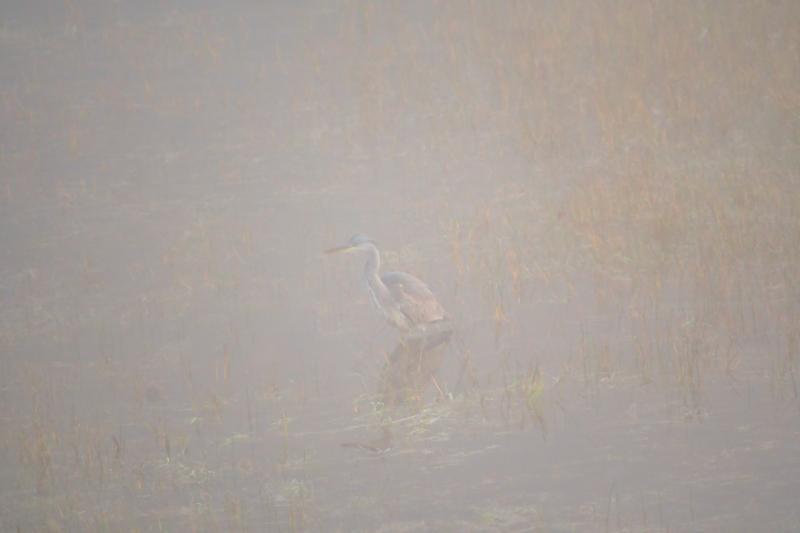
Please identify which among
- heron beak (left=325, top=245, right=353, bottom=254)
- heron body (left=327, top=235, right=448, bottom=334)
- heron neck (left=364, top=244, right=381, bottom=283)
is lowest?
heron body (left=327, top=235, right=448, bottom=334)

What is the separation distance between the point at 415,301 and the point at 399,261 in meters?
1.76

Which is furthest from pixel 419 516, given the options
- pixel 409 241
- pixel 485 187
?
pixel 485 187

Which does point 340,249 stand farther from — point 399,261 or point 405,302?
point 405,302

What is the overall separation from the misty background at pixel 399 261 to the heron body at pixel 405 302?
0.30 metres

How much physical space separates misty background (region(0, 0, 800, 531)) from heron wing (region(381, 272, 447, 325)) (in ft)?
0.99

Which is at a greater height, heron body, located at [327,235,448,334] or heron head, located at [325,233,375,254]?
heron head, located at [325,233,375,254]

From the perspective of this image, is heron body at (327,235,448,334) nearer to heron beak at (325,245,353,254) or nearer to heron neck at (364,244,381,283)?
heron neck at (364,244,381,283)

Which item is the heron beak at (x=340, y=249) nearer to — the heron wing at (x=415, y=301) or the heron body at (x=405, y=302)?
the heron body at (x=405, y=302)

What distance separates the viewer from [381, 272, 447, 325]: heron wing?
8141mm

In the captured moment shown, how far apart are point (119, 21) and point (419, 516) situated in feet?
42.0

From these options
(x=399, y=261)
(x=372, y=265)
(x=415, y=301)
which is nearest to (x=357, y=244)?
(x=372, y=265)

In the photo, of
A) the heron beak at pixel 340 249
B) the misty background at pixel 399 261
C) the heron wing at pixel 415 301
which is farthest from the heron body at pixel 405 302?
the heron beak at pixel 340 249

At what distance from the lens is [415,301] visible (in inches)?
321

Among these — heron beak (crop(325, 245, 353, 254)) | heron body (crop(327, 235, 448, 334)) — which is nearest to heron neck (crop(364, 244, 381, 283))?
heron body (crop(327, 235, 448, 334))
